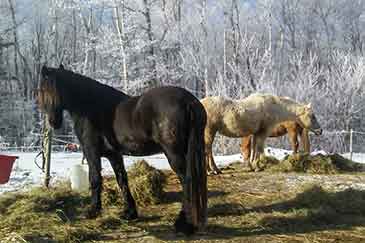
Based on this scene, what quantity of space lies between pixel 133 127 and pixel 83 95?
832 millimetres

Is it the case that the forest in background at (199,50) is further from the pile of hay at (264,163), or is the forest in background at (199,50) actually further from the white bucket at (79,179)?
the white bucket at (79,179)

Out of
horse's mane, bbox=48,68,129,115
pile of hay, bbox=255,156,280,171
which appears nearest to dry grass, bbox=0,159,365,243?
horse's mane, bbox=48,68,129,115

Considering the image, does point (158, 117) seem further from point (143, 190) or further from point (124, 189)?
point (143, 190)

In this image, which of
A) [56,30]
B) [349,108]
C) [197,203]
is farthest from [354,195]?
[56,30]

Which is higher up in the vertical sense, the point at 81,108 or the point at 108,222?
the point at 81,108

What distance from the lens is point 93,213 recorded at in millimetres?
5102

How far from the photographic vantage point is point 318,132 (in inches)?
A: 376

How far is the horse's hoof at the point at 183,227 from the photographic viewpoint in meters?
4.32

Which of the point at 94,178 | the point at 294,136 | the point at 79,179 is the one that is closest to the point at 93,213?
the point at 94,178

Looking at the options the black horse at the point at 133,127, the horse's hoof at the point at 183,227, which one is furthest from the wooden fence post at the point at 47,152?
the horse's hoof at the point at 183,227

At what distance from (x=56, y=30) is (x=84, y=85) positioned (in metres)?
31.0

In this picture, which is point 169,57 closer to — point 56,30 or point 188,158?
point 56,30

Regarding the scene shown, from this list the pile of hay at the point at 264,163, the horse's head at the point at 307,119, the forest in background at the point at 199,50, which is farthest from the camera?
the forest in background at the point at 199,50

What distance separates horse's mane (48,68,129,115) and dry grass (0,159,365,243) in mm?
1283
